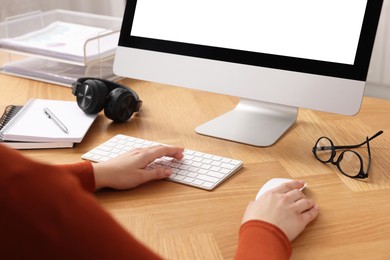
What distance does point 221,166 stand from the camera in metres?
1.20

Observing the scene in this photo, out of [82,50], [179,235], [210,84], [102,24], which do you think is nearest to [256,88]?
[210,84]

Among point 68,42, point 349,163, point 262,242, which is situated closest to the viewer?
point 262,242

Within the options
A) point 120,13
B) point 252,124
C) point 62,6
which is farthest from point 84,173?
point 62,6

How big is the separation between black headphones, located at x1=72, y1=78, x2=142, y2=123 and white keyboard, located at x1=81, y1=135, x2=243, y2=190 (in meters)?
0.11

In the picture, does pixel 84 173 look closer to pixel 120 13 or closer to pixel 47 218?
pixel 47 218

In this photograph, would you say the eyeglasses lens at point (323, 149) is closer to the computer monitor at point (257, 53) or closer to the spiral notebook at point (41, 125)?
the computer monitor at point (257, 53)

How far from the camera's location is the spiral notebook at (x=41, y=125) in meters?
1.30

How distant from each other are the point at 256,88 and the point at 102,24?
80 centimetres

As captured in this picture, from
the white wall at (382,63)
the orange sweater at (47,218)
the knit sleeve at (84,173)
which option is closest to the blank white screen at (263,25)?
the knit sleeve at (84,173)

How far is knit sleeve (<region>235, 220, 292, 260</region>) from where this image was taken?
87 centimetres

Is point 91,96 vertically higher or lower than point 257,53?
lower

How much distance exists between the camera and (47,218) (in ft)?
1.58

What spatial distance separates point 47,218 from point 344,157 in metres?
0.88

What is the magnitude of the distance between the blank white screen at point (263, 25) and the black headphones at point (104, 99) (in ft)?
0.46
